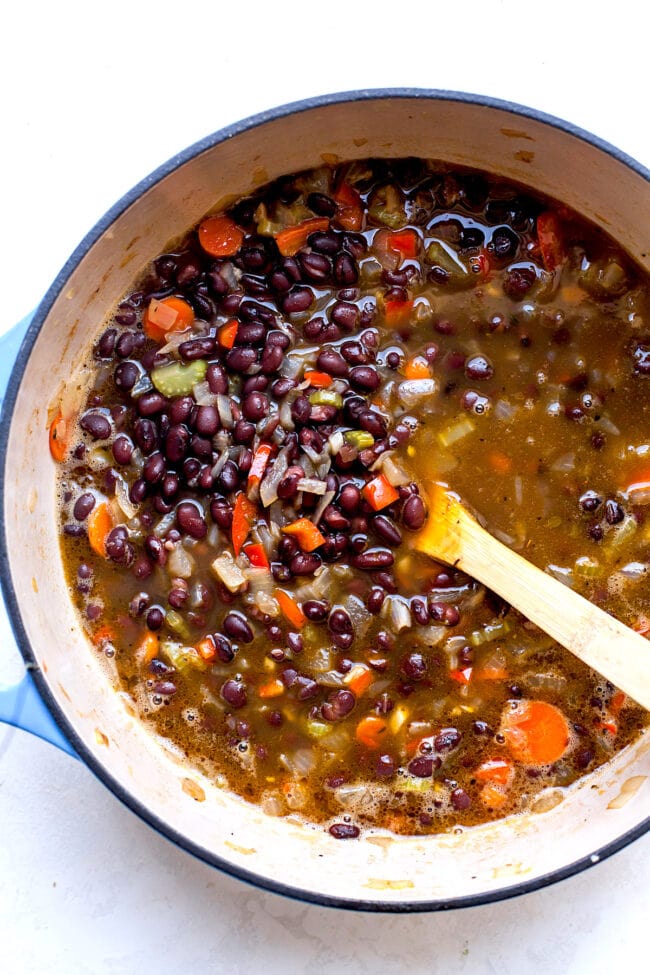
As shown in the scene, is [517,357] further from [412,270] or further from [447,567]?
[447,567]

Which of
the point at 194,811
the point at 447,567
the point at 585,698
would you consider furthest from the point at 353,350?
the point at 194,811

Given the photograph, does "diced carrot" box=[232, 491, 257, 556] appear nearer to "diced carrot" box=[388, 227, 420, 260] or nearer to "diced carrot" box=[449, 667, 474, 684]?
"diced carrot" box=[449, 667, 474, 684]

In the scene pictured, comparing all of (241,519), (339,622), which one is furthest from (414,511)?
(241,519)

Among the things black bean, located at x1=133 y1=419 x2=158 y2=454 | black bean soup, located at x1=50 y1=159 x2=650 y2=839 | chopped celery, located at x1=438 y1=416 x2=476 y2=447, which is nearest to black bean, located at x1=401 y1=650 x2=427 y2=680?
black bean soup, located at x1=50 y1=159 x2=650 y2=839

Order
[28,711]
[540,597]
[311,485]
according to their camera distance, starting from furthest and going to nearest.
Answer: [311,485], [540,597], [28,711]

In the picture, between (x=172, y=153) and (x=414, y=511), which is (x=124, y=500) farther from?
(x=172, y=153)

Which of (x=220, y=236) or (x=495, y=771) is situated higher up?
(x=220, y=236)
